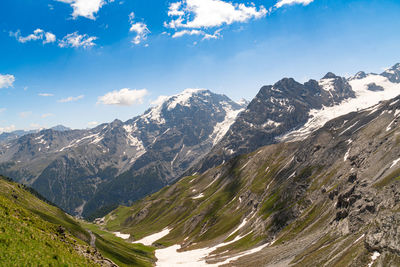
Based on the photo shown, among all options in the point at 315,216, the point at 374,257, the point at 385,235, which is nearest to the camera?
the point at 374,257

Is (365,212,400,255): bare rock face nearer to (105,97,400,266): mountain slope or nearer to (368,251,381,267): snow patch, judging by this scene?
(105,97,400,266): mountain slope

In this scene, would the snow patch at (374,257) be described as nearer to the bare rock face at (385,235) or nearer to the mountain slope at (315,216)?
the mountain slope at (315,216)

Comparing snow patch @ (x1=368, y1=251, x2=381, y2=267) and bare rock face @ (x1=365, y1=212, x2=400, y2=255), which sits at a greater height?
bare rock face @ (x1=365, y1=212, x2=400, y2=255)

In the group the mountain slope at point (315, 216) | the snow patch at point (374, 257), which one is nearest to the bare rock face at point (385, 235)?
the mountain slope at point (315, 216)

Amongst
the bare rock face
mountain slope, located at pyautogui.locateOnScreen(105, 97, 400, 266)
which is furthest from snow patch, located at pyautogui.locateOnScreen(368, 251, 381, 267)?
the bare rock face

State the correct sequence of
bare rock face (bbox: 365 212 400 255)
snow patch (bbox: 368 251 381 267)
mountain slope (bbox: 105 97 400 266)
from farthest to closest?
mountain slope (bbox: 105 97 400 266) < snow patch (bbox: 368 251 381 267) < bare rock face (bbox: 365 212 400 255)

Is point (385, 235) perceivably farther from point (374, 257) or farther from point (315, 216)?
point (315, 216)

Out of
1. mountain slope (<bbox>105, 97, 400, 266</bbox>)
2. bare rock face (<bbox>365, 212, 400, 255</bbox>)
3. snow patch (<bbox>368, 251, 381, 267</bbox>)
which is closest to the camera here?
bare rock face (<bbox>365, 212, 400, 255</bbox>)

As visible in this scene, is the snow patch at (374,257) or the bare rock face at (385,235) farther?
the snow patch at (374,257)

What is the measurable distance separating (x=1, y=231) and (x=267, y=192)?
159 m

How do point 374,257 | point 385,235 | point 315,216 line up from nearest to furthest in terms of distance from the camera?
point 374,257 → point 385,235 → point 315,216

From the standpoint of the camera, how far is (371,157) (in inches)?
4451

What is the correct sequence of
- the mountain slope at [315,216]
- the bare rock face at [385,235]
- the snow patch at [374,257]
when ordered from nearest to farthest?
the bare rock face at [385,235] < the snow patch at [374,257] < the mountain slope at [315,216]

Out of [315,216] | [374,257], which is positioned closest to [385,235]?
[374,257]
